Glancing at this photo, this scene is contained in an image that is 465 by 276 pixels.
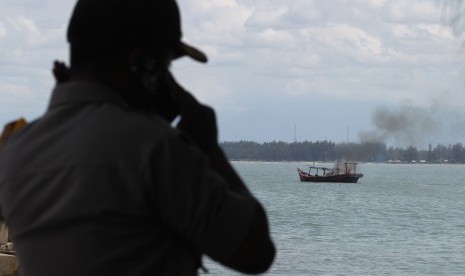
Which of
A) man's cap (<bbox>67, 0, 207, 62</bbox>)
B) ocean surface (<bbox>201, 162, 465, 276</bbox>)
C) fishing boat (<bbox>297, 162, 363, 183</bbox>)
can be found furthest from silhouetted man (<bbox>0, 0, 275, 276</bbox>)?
fishing boat (<bbox>297, 162, 363, 183</bbox>)

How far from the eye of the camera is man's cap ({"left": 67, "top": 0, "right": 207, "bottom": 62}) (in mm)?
2082

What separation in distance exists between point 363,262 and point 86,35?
3823 cm

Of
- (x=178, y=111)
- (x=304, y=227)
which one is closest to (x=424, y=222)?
(x=304, y=227)

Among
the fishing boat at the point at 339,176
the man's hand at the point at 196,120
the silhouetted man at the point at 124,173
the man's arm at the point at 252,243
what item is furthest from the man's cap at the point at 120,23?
the fishing boat at the point at 339,176

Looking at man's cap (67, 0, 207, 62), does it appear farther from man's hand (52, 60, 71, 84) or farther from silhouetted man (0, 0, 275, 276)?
man's hand (52, 60, 71, 84)

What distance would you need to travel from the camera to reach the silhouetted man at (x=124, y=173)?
6.48ft

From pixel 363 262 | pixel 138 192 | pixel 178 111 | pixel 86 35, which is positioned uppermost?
pixel 86 35

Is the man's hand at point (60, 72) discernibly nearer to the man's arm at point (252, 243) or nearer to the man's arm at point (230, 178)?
the man's arm at point (230, 178)

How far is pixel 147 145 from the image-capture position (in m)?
1.97

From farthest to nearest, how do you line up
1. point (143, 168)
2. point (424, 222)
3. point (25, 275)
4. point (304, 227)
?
point (424, 222), point (304, 227), point (25, 275), point (143, 168)

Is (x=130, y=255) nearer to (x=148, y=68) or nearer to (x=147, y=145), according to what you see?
(x=147, y=145)

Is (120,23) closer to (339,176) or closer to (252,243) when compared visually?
(252,243)

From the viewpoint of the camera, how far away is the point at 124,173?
1.97 metres

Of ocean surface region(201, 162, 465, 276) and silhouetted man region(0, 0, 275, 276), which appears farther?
ocean surface region(201, 162, 465, 276)
